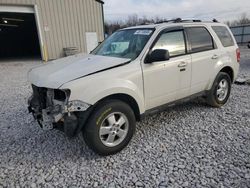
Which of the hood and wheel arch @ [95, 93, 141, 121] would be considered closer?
the hood

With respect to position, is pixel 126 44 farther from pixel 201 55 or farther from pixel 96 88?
pixel 201 55

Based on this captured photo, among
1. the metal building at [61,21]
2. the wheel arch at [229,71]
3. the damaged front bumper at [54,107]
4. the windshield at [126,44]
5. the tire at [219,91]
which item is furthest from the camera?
the metal building at [61,21]

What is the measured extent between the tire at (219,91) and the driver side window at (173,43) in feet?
4.11

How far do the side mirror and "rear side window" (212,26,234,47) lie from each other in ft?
6.71

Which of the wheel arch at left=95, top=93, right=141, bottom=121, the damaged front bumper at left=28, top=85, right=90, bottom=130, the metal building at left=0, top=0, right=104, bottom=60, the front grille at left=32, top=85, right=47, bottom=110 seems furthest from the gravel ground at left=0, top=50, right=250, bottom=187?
the metal building at left=0, top=0, right=104, bottom=60

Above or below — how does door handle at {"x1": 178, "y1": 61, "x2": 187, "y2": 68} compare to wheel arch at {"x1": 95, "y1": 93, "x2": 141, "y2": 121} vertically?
above

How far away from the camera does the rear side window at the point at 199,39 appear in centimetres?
411

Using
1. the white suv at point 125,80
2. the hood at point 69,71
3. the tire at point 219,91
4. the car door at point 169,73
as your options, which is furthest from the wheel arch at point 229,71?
the hood at point 69,71

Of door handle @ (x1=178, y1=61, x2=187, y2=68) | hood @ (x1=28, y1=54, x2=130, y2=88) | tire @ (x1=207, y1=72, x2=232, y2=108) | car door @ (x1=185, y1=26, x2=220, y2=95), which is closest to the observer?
hood @ (x1=28, y1=54, x2=130, y2=88)

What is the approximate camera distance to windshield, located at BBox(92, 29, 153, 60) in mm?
3559

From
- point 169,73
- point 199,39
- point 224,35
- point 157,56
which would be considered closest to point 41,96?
point 157,56

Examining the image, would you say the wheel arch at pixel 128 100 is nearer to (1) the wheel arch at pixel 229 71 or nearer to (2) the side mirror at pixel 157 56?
(2) the side mirror at pixel 157 56

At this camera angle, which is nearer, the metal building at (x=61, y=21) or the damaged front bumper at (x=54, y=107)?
the damaged front bumper at (x=54, y=107)

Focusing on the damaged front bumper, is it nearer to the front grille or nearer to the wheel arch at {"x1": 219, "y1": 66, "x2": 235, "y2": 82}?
the front grille
